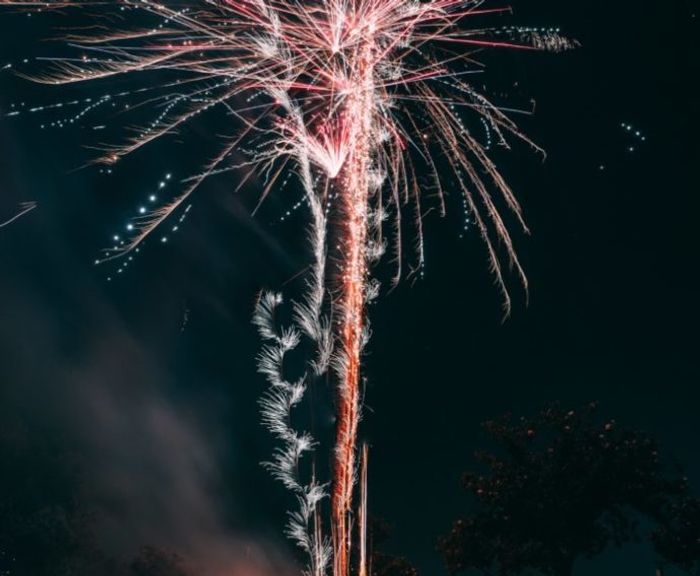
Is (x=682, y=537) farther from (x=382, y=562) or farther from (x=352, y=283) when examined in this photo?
(x=352, y=283)

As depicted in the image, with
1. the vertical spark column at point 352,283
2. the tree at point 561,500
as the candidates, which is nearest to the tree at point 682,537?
the tree at point 561,500

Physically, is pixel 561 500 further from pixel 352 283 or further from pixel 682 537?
pixel 352 283

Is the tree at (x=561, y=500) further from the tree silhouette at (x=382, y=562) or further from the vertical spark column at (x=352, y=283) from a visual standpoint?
the vertical spark column at (x=352, y=283)

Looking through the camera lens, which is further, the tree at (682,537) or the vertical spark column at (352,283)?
the tree at (682,537)

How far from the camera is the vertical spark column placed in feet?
28.2

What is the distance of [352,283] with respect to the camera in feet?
28.6

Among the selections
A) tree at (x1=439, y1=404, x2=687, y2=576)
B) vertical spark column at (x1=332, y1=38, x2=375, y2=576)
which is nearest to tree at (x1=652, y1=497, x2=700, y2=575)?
tree at (x1=439, y1=404, x2=687, y2=576)

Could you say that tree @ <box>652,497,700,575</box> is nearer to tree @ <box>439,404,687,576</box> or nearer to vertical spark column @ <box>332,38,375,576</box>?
tree @ <box>439,404,687,576</box>

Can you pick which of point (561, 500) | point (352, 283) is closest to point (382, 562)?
point (561, 500)

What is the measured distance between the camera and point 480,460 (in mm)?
18938

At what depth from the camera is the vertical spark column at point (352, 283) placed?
8.61m

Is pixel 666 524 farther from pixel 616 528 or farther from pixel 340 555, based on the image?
pixel 340 555

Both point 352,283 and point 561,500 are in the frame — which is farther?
point 561,500

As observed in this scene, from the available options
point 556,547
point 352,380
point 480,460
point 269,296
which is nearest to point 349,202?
point 269,296
